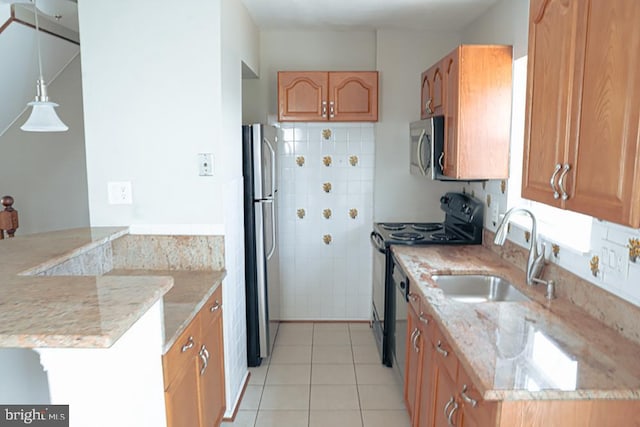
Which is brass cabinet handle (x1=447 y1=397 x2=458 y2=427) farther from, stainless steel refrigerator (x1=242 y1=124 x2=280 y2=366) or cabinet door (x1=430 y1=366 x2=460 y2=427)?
stainless steel refrigerator (x1=242 y1=124 x2=280 y2=366)

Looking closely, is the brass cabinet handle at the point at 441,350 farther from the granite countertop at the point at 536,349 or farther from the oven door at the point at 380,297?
the oven door at the point at 380,297

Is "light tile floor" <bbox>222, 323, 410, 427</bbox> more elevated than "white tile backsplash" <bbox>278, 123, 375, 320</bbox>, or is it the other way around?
"white tile backsplash" <bbox>278, 123, 375, 320</bbox>

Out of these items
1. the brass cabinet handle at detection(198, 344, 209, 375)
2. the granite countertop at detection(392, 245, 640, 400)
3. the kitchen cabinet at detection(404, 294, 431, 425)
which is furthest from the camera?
the kitchen cabinet at detection(404, 294, 431, 425)

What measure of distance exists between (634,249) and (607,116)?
24.9 inches

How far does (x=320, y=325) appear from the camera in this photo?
4.04m

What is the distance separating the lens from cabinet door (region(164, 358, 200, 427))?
5.52 ft

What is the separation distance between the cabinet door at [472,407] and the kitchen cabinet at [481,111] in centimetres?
132

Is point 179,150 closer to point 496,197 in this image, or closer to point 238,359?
point 238,359

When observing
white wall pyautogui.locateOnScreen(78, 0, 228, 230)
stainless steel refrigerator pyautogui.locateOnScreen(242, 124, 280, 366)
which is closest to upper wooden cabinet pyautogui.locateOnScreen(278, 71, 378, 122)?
stainless steel refrigerator pyautogui.locateOnScreen(242, 124, 280, 366)

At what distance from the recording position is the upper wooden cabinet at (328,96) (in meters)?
3.54

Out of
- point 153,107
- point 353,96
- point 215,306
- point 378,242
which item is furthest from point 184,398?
point 353,96

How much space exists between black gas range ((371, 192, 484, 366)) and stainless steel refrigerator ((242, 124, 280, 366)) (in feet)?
2.70

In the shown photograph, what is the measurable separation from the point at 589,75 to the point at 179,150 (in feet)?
6.20

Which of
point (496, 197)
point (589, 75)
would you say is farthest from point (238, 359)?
point (589, 75)
